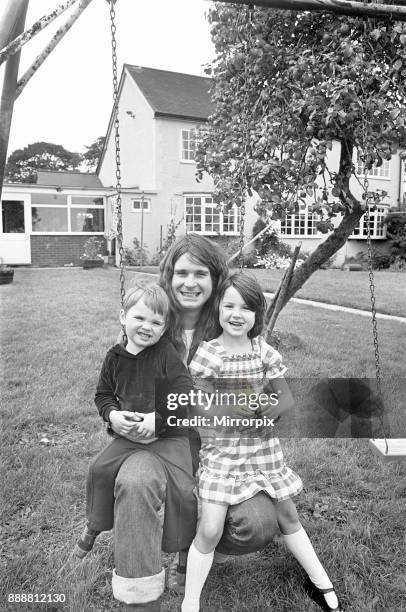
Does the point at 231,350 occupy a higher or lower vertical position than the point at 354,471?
higher

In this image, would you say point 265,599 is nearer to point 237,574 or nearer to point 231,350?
point 237,574

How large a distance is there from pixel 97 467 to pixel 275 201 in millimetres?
2614

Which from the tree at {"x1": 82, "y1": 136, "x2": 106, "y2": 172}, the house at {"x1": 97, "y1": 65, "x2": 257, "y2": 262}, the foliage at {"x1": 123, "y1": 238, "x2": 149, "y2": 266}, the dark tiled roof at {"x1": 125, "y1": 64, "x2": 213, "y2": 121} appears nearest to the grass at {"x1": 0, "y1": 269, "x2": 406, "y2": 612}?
the foliage at {"x1": 123, "y1": 238, "x2": 149, "y2": 266}

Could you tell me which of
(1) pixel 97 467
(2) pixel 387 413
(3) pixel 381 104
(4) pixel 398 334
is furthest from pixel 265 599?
(4) pixel 398 334

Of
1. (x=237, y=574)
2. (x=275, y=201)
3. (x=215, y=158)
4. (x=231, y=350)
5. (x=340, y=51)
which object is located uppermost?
(x=340, y=51)

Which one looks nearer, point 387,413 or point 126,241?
point 387,413

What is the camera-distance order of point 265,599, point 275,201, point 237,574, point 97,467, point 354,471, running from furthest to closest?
point 275,201 → point 354,471 → point 237,574 → point 265,599 → point 97,467

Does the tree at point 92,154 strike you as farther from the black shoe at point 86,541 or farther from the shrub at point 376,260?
the black shoe at point 86,541

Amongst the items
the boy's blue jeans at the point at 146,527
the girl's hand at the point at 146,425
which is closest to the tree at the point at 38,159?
the girl's hand at the point at 146,425

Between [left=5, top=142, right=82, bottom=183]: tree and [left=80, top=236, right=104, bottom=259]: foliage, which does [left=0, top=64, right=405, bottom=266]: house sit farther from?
[left=5, top=142, right=82, bottom=183]: tree

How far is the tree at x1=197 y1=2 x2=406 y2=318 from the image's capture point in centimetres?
374

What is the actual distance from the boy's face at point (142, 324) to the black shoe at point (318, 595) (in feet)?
4.06

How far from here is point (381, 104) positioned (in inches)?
145

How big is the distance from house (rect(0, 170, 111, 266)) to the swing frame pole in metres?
15.5
